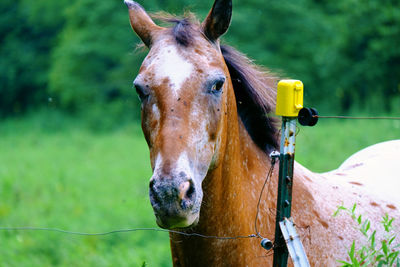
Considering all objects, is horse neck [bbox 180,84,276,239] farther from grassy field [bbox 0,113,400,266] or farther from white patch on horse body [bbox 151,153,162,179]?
grassy field [bbox 0,113,400,266]

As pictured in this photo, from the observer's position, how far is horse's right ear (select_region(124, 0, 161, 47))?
7.79ft

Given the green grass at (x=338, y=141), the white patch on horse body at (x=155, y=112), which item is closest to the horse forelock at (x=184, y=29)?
the white patch on horse body at (x=155, y=112)

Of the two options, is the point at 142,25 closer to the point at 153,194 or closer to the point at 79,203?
the point at 153,194

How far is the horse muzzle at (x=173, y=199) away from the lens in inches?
69.3

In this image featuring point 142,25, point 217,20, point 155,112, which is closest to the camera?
point 155,112

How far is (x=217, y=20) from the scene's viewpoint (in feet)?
7.42

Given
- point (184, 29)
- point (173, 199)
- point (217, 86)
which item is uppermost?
point (184, 29)

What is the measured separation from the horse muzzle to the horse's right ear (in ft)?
2.88

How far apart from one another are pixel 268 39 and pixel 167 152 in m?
17.6

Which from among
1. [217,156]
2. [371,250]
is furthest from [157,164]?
[371,250]

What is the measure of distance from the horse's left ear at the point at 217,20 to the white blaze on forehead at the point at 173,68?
26 cm

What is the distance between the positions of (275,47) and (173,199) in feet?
58.7

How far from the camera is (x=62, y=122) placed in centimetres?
2092

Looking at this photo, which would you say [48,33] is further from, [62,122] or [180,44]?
[180,44]
